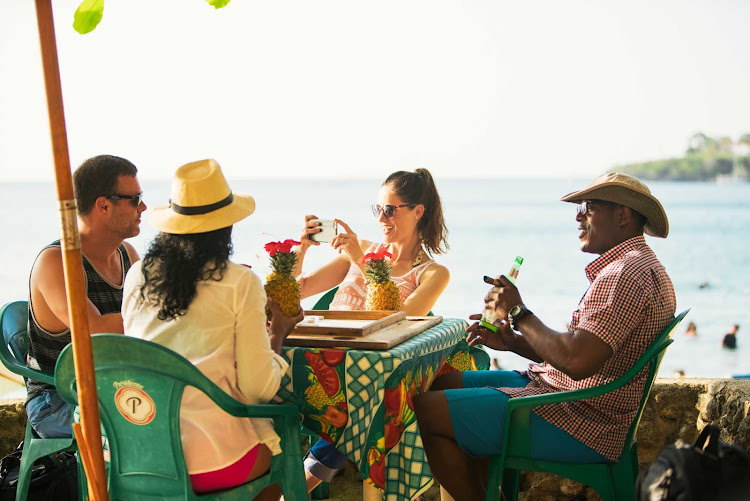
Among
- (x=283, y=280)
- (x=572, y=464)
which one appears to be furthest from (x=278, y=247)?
(x=572, y=464)

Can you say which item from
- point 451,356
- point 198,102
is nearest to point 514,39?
point 198,102

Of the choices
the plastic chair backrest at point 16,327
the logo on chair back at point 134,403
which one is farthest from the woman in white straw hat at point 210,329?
the plastic chair backrest at point 16,327

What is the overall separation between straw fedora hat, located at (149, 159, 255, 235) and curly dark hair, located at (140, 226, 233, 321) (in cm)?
3

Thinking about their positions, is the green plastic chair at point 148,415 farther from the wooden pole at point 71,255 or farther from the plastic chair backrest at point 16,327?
the plastic chair backrest at point 16,327

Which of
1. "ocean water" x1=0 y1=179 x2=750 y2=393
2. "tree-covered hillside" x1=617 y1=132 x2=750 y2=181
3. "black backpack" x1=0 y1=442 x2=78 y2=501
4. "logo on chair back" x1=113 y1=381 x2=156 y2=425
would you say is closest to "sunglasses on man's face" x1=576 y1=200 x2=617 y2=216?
"logo on chair back" x1=113 y1=381 x2=156 y2=425

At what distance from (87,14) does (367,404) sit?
1520 mm

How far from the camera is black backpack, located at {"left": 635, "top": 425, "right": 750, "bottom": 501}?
219cm

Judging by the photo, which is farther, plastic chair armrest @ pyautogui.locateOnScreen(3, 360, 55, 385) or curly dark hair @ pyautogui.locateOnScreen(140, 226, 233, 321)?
plastic chair armrest @ pyautogui.locateOnScreen(3, 360, 55, 385)

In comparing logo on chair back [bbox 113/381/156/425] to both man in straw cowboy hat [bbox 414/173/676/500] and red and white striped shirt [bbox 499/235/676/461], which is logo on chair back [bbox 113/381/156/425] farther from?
red and white striped shirt [bbox 499/235/676/461]

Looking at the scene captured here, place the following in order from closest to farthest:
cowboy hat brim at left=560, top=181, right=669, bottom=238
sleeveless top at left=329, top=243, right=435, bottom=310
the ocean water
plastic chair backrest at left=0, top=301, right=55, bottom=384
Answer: cowboy hat brim at left=560, top=181, right=669, bottom=238, plastic chair backrest at left=0, top=301, right=55, bottom=384, sleeveless top at left=329, top=243, right=435, bottom=310, the ocean water

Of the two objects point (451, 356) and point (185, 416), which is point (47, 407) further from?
point (451, 356)

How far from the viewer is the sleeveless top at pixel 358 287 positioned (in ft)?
13.7

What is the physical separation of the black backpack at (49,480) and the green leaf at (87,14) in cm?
187

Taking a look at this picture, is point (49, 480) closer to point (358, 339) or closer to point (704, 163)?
point (358, 339)
